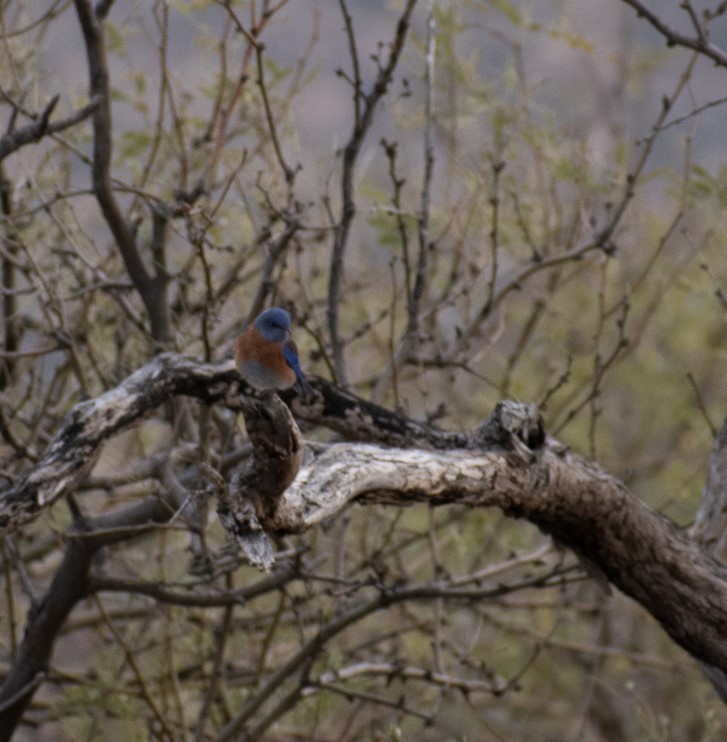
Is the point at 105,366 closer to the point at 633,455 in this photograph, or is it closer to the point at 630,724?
the point at 633,455

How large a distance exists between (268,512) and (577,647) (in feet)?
12.8

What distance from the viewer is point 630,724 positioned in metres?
11.2

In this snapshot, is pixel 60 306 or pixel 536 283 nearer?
pixel 60 306

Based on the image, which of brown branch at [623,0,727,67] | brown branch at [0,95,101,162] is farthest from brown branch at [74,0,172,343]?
brown branch at [623,0,727,67]

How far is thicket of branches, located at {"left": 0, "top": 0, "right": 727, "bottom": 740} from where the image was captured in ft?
11.0

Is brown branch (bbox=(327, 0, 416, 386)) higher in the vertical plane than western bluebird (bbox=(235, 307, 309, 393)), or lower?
higher

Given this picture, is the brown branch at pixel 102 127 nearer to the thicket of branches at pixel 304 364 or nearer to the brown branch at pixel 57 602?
the thicket of branches at pixel 304 364

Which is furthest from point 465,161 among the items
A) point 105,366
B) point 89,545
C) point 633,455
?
point 633,455

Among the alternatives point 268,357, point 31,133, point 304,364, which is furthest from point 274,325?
point 304,364

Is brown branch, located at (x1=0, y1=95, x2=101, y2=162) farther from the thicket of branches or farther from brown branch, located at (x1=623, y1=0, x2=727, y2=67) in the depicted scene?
brown branch, located at (x1=623, y1=0, x2=727, y2=67)

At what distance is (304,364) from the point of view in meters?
5.36

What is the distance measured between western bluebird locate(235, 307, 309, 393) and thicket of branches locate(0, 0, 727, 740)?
17 cm

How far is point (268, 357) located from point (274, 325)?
0.20 m

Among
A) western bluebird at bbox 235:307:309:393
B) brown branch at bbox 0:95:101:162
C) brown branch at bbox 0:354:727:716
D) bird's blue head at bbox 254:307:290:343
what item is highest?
brown branch at bbox 0:95:101:162
